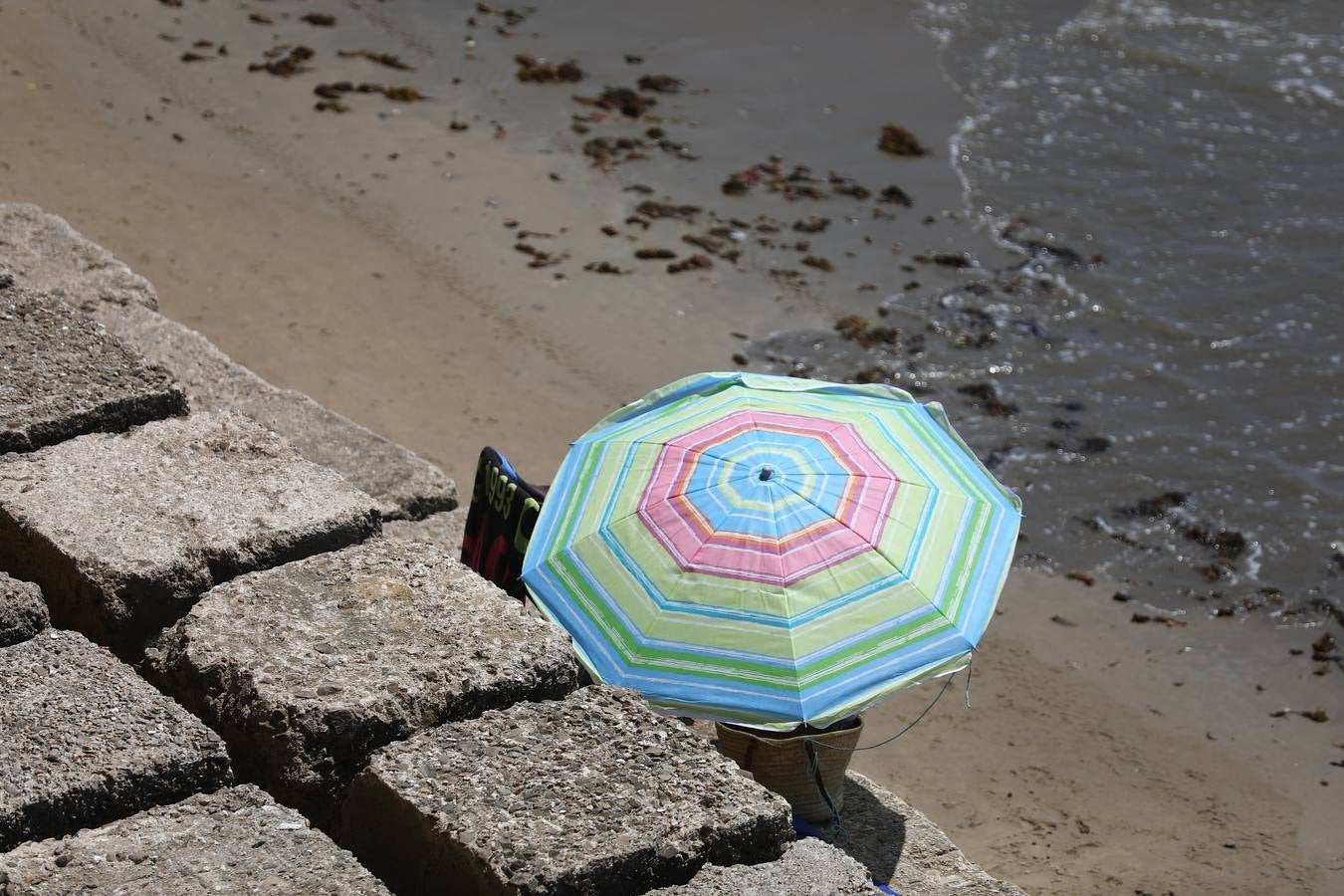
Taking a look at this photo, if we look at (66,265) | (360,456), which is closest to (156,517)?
(360,456)

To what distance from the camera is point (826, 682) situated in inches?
151

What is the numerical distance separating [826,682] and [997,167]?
7522 millimetres

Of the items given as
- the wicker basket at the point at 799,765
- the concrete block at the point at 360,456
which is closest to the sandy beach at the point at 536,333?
the wicker basket at the point at 799,765

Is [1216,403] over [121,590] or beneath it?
beneath

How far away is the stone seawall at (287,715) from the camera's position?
106 inches

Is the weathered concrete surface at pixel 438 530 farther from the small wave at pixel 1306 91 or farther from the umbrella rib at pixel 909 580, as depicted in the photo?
the small wave at pixel 1306 91

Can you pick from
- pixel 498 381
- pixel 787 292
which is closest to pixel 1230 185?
pixel 787 292

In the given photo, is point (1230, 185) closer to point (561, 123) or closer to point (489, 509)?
point (561, 123)

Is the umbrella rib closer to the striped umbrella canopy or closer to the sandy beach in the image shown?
the striped umbrella canopy

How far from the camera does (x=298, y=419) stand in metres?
4.82

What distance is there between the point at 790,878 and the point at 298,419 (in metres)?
2.61

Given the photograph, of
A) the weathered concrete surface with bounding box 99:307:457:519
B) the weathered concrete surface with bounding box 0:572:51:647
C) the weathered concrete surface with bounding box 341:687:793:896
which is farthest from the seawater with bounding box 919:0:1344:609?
the weathered concrete surface with bounding box 0:572:51:647

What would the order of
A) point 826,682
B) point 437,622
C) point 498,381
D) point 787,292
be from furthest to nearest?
point 787,292 < point 498,381 < point 826,682 < point 437,622

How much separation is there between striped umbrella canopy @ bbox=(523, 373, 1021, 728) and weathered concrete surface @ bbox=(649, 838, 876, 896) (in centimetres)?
85
